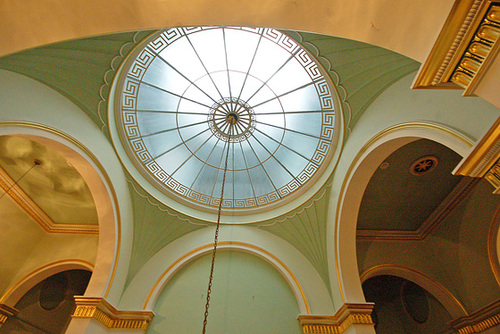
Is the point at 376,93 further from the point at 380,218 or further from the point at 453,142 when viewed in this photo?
the point at 380,218

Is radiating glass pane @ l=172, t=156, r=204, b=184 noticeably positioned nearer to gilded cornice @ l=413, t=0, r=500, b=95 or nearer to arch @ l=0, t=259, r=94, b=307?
arch @ l=0, t=259, r=94, b=307

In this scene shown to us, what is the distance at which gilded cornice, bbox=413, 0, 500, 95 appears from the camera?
1.66 m

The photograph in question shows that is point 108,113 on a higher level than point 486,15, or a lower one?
higher

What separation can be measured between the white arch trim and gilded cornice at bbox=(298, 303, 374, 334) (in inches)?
9.0

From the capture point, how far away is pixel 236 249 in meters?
7.54

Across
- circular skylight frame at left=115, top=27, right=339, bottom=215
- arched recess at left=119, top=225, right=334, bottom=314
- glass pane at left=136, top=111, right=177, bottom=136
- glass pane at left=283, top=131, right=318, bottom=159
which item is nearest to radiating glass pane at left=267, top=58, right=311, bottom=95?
circular skylight frame at left=115, top=27, right=339, bottom=215

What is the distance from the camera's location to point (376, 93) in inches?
199

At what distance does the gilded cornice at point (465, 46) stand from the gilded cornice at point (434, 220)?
5.71 m

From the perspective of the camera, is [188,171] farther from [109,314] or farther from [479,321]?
[479,321]

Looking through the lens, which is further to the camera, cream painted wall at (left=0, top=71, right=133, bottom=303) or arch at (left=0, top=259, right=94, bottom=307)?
arch at (left=0, top=259, right=94, bottom=307)

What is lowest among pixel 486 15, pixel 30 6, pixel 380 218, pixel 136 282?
pixel 486 15

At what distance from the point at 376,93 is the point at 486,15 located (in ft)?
11.6

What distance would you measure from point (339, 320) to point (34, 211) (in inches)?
320

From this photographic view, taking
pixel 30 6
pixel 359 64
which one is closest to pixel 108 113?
pixel 30 6
